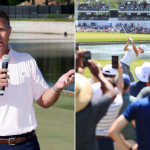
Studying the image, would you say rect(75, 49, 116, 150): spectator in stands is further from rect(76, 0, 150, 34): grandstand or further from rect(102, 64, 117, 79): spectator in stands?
rect(76, 0, 150, 34): grandstand

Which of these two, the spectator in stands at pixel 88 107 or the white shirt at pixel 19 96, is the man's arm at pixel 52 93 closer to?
the white shirt at pixel 19 96

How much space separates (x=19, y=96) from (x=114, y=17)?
1586 mm

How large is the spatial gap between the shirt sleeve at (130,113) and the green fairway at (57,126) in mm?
4930

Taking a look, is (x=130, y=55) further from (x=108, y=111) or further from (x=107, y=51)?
(x=108, y=111)

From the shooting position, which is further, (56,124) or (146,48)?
(56,124)

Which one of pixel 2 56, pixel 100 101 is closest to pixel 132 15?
pixel 100 101

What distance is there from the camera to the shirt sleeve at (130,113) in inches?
87.6

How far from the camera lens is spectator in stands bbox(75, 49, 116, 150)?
7.27 feet

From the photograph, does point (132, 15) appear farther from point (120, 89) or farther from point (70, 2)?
point (70, 2)

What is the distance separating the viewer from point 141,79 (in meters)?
2.29

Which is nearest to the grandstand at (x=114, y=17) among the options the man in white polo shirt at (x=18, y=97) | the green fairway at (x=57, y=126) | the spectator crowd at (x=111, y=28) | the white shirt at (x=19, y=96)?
the spectator crowd at (x=111, y=28)

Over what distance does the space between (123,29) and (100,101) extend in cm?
35

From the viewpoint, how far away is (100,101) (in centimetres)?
223

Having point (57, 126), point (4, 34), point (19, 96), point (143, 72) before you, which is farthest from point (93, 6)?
point (57, 126)
